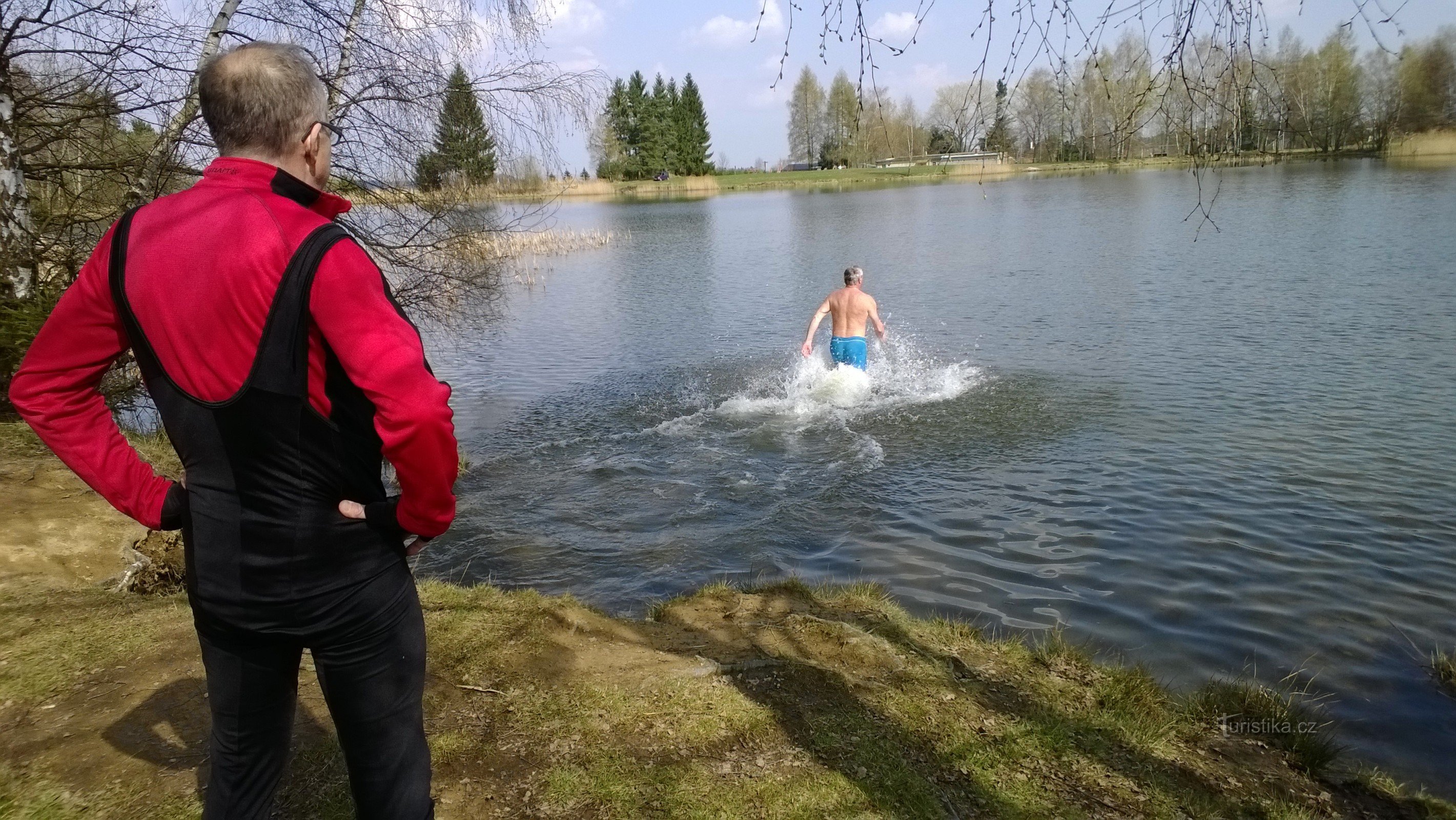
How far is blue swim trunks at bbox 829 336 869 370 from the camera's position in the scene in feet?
42.8

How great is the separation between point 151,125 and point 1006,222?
33.1 meters

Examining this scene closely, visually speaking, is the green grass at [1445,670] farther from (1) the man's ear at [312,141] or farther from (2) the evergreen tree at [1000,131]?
(1) the man's ear at [312,141]

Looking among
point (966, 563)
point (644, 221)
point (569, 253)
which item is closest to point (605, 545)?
point (966, 563)

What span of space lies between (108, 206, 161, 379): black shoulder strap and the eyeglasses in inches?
17.4

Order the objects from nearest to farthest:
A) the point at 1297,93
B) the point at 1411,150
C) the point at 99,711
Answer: the point at 99,711
the point at 1297,93
the point at 1411,150

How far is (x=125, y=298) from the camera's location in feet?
6.25

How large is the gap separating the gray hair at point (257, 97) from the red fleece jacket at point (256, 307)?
0.06 meters

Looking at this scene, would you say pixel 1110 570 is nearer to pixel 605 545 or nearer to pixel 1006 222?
pixel 605 545

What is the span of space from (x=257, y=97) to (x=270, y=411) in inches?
28.0

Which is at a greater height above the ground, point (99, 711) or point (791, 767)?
point (99, 711)

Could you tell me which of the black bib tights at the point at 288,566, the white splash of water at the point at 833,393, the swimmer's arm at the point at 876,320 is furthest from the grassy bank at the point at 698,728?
the swimmer's arm at the point at 876,320

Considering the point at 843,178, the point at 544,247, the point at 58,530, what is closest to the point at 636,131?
the point at 843,178

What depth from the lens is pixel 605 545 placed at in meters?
8.04

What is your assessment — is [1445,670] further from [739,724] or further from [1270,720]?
[739,724]
